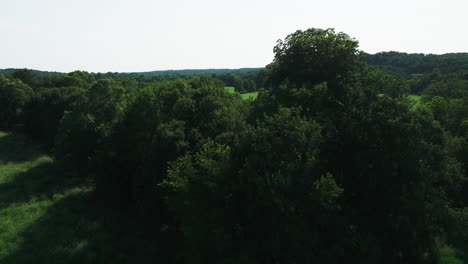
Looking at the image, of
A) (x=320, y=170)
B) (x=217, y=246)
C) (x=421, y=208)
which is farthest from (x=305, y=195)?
(x=421, y=208)

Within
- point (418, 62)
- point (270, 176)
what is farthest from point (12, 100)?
point (418, 62)

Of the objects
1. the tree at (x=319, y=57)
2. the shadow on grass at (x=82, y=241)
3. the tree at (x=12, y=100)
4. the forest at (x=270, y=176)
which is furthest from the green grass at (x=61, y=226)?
the tree at (x=12, y=100)

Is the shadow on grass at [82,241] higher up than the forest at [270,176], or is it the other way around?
the forest at [270,176]

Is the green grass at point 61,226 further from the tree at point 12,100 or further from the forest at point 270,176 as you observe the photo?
the tree at point 12,100

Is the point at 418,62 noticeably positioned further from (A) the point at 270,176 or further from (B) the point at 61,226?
(B) the point at 61,226

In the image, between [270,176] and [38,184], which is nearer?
[270,176]

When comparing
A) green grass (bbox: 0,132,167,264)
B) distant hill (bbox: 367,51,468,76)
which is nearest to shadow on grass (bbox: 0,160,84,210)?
green grass (bbox: 0,132,167,264)

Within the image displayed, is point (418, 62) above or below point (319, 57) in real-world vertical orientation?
above

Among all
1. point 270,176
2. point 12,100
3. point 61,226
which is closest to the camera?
point 270,176
